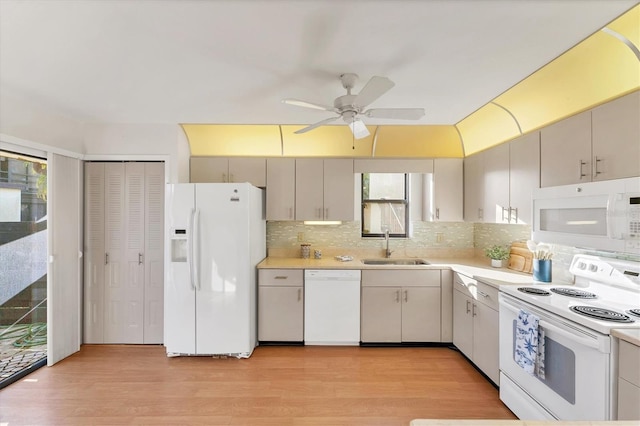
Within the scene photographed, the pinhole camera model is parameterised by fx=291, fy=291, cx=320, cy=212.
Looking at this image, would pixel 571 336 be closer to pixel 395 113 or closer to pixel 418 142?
pixel 395 113

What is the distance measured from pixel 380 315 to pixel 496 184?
183 centimetres

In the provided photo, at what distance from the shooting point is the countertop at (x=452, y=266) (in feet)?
8.34

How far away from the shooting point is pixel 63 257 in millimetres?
2912

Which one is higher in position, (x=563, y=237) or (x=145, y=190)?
(x=145, y=190)

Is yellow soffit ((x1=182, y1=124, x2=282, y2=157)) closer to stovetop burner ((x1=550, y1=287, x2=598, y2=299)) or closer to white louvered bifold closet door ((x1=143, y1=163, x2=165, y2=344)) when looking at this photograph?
white louvered bifold closet door ((x1=143, y1=163, x2=165, y2=344))

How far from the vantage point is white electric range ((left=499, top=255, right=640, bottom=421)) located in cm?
148

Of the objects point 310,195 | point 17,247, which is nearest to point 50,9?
point 17,247

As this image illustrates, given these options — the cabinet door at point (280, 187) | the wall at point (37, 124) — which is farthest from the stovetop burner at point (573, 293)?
the wall at point (37, 124)

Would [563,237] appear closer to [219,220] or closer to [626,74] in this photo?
[626,74]

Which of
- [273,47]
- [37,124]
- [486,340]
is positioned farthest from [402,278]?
[37,124]

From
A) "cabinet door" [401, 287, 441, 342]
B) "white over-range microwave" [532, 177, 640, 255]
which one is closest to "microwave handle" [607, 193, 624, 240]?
"white over-range microwave" [532, 177, 640, 255]

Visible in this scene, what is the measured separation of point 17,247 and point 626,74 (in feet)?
15.7

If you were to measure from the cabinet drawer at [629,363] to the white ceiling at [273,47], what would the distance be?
63.6 inches

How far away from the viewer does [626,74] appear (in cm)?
173
